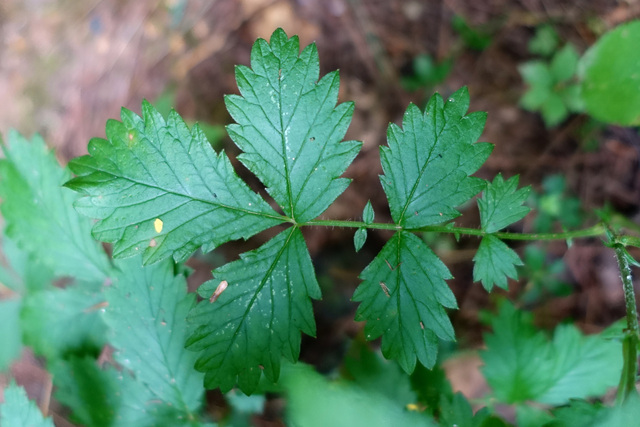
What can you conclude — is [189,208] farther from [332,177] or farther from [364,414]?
[364,414]

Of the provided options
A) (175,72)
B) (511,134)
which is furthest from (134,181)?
(511,134)

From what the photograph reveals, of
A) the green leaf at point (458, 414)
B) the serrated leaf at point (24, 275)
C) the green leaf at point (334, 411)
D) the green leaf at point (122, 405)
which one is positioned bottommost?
the green leaf at point (458, 414)

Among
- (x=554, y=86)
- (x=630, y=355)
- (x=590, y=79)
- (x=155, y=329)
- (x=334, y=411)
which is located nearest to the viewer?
(x=334, y=411)

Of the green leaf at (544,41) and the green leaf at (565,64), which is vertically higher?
the green leaf at (544,41)

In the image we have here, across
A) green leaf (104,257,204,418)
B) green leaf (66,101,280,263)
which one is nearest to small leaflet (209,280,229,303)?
green leaf (66,101,280,263)

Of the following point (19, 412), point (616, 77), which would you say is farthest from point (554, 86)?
point (19, 412)

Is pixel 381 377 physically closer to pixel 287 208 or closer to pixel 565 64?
pixel 287 208

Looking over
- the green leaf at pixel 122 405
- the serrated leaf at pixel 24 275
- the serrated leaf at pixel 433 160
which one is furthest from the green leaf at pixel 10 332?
the serrated leaf at pixel 433 160

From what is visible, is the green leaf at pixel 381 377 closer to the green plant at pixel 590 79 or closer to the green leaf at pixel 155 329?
the green leaf at pixel 155 329
